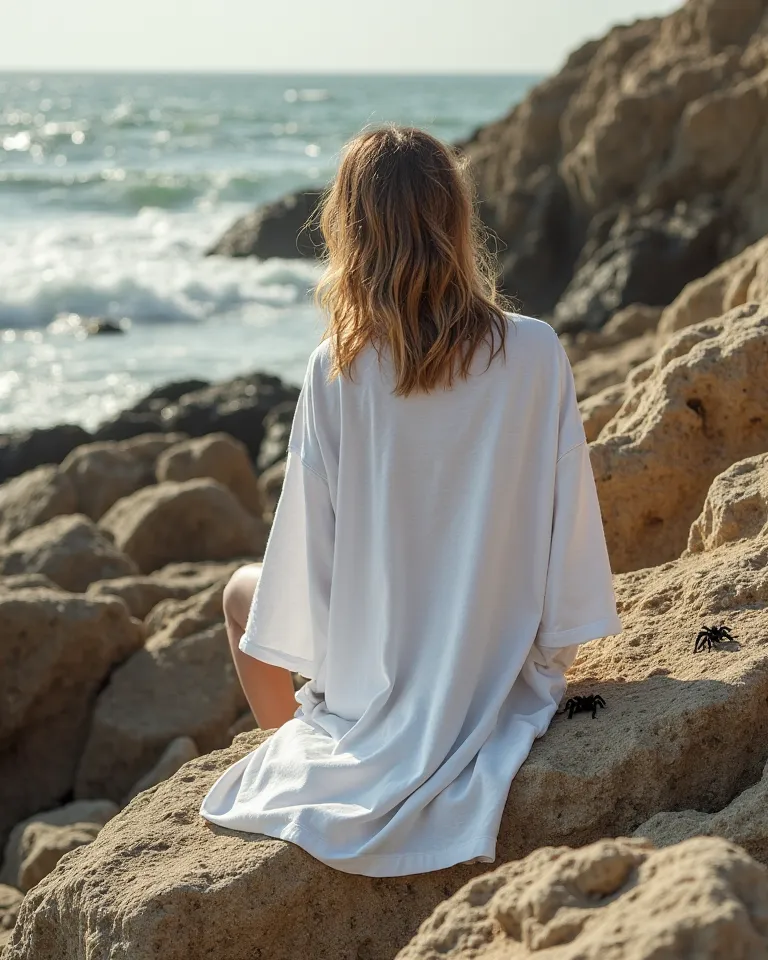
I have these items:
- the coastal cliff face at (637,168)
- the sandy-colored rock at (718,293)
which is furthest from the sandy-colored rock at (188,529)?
the coastal cliff face at (637,168)

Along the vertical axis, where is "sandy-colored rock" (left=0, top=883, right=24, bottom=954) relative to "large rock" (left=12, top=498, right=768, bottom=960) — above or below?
below

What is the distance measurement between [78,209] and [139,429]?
2131 centimetres

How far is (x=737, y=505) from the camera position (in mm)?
3160

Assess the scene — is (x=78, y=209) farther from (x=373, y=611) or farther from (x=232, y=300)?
(x=373, y=611)

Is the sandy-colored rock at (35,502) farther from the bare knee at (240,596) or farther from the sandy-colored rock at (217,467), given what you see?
the bare knee at (240,596)

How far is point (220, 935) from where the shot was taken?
94.3 inches

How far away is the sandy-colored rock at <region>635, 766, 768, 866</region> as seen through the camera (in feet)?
7.00

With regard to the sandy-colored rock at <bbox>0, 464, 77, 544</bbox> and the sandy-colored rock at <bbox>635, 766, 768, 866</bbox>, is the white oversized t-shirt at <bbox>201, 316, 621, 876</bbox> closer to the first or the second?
the sandy-colored rock at <bbox>635, 766, 768, 866</bbox>

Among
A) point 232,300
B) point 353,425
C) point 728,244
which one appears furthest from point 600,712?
point 232,300

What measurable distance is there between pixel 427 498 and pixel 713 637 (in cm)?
68

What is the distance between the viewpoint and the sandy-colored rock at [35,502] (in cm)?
788

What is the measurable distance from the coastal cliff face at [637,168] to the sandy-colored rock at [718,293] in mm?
7655

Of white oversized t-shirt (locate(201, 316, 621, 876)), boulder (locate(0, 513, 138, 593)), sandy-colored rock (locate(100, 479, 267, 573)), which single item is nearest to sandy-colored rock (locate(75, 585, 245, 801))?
boulder (locate(0, 513, 138, 593))

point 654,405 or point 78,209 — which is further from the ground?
point 654,405
